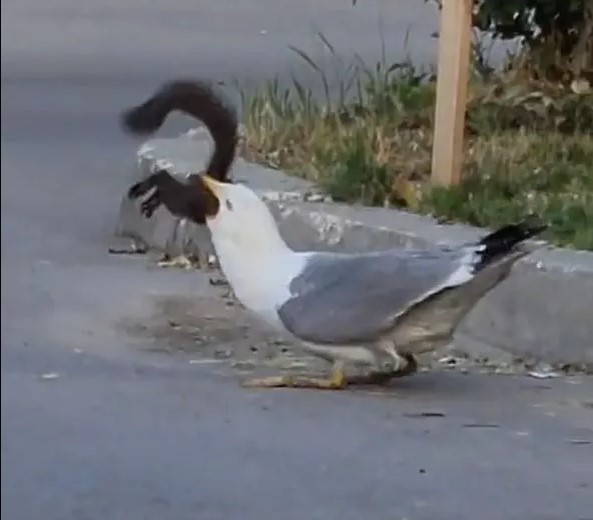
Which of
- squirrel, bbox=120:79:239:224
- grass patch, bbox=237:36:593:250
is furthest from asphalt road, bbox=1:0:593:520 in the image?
grass patch, bbox=237:36:593:250

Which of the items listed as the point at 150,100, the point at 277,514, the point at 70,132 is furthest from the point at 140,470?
the point at 70,132

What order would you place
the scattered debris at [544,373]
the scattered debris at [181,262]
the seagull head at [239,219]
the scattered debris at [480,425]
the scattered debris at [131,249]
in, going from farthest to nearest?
1. the scattered debris at [131,249]
2. the scattered debris at [181,262]
3. the scattered debris at [544,373]
4. the seagull head at [239,219]
5. the scattered debris at [480,425]

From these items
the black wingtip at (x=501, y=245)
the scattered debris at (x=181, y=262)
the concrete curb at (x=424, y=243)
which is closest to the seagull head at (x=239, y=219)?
the black wingtip at (x=501, y=245)

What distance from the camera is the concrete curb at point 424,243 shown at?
5.77m

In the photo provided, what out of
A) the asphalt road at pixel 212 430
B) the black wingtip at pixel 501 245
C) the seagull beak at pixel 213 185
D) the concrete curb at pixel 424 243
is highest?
the seagull beak at pixel 213 185

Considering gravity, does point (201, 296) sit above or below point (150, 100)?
below

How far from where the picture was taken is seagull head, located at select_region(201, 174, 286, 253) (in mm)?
5410

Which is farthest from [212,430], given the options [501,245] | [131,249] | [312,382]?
[131,249]

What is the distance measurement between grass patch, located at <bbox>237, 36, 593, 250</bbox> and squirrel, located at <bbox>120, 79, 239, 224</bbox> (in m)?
1.23

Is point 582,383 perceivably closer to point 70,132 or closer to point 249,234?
point 249,234

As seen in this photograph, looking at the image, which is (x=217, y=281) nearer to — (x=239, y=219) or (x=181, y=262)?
(x=181, y=262)

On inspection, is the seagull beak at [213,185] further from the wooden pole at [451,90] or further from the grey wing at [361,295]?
the wooden pole at [451,90]

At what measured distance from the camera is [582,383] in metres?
5.64

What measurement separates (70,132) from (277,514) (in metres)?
6.49
